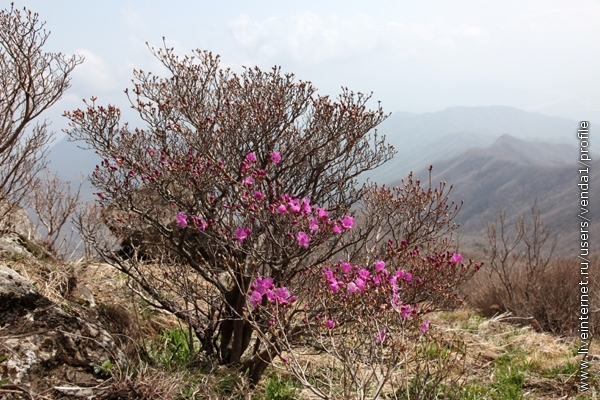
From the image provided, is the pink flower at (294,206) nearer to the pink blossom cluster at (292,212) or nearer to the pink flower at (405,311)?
the pink blossom cluster at (292,212)

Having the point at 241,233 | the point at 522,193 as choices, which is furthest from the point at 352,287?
the point at 522,193

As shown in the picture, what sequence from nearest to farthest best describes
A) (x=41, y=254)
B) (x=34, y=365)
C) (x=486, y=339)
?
(x=34, y=365) < (x=41, y=254) < (x=486, y=339)

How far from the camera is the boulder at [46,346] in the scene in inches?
110

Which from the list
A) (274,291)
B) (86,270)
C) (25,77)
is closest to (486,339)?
(274,291)

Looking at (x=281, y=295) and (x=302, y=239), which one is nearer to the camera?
(x=302, y=239)

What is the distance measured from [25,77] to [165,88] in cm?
246

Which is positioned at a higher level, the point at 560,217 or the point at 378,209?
the point at 560,217

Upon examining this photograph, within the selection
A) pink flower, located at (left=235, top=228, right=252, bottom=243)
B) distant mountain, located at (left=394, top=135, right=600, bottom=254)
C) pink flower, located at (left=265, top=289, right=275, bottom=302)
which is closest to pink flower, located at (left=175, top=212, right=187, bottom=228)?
pink flower, located at (left=235, top=228, right=252, bottom=243)

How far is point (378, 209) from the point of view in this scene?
13.3ft

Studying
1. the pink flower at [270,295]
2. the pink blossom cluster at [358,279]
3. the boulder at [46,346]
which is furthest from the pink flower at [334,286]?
the boulder at [46,346]

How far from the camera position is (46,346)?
2.98m

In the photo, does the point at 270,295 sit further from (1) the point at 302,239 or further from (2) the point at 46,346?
(2) the point at 46,346

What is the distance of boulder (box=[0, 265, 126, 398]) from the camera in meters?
2.80

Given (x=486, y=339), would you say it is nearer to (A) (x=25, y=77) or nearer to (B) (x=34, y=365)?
(B) (x=34, y=365)
